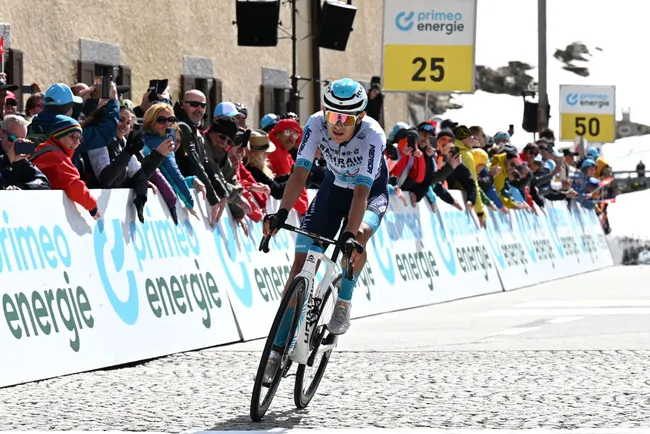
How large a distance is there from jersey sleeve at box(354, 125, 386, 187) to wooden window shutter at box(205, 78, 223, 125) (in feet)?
59.3

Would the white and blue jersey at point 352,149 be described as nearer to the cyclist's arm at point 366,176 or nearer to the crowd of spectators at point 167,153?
the cyclist's arm at point 366,176

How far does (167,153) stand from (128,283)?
106 centimetres

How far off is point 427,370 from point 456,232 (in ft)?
30.4

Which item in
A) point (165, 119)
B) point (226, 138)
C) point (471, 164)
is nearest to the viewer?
point (165, 119)

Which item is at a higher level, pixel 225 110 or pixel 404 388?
pixel 225 110

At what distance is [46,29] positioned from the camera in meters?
22.5

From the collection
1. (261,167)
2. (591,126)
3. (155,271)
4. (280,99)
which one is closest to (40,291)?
(155,271)

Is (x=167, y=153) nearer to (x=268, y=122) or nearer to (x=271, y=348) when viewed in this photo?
(x=271, y=348)

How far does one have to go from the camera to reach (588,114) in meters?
40.5

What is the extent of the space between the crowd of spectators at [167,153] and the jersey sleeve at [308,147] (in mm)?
2171

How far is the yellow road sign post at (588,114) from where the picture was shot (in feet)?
132

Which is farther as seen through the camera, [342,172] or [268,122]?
[268,122]

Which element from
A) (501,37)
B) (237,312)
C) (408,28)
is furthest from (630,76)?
(237,312)

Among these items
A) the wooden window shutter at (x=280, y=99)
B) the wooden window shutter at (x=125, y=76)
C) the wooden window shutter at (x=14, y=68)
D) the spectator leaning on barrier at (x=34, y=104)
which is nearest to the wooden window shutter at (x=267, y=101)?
the wooden window shutter at (x=280, y=99)
